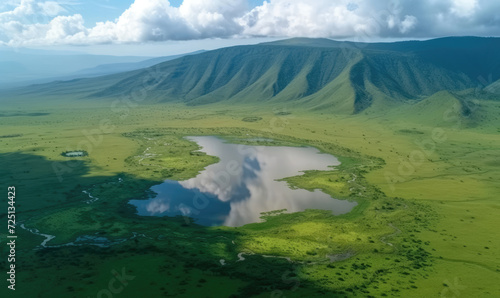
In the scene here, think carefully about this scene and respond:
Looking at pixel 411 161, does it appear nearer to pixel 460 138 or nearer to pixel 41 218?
pixel 460 138

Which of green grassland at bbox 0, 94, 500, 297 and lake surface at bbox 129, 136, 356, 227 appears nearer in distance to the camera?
green grassland at bbox 0, 94, 500, 297

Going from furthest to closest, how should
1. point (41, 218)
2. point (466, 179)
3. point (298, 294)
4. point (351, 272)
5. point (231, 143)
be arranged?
1. point (231, 143)
2. point (466, 179)
3. point (41, 218)
4. point (351, 272)
5. point (298, 294)

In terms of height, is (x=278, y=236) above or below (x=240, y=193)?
below

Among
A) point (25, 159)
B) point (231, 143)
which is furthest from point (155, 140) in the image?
point (25, 159)

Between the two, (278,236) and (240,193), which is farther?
(240,193)

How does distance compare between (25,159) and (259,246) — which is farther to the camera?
(25,159)

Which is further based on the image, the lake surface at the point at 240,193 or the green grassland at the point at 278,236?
the lake surface at the point at 240,193

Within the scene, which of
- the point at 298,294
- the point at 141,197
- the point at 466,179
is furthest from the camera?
the point at 466,179
